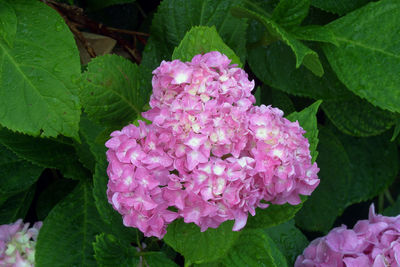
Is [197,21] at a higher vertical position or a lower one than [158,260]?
higher

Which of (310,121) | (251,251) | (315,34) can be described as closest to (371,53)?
(315,34)

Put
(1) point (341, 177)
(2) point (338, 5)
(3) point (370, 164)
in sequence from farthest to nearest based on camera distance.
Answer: (3) point (370, 164)
(1) point (341, 177)
(2) point (338, 5)

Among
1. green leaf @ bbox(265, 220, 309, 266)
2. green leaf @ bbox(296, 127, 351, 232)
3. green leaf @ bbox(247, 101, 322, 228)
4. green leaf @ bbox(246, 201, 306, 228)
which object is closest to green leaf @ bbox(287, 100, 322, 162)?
green leaf @ bbox(247, 101, 322, 228)

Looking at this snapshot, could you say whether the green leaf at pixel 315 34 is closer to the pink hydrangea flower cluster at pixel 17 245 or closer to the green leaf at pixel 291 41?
the green leaf at pixel 291 41

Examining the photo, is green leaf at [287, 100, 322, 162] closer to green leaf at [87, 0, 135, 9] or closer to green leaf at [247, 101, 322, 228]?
green leaf at [247, 101, 322, 228]

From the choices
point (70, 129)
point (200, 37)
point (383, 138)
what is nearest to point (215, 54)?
point (200, 37)

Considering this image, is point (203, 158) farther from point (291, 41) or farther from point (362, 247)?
→ point (362, 247)

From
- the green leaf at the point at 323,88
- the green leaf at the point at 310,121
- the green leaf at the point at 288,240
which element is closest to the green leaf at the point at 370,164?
the green leaf at the point at 323,88
